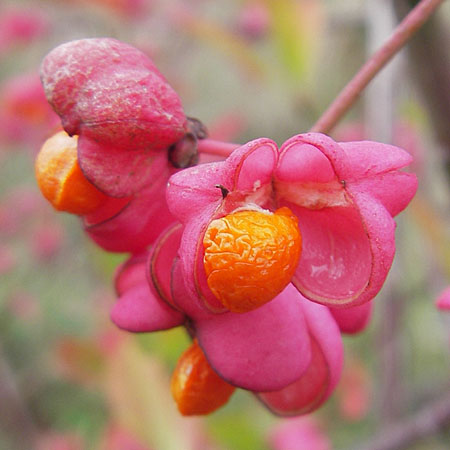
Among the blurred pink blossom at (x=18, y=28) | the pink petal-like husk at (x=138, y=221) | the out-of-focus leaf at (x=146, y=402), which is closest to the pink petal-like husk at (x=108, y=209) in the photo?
the pink petal-like husk at (x=138, y=221)

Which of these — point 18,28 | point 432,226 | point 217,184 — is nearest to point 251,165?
point 217,184

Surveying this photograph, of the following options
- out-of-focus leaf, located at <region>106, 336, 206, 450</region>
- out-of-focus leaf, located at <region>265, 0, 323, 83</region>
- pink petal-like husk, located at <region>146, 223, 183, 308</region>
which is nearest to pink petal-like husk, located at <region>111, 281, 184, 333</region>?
pink petal-like husk, located at <region>146, 223, 183, 308</region>

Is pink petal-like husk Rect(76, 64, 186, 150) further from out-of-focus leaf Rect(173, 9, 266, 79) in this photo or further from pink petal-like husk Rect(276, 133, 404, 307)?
out-of-focus leaf Rect(173, 9, 266, 79)

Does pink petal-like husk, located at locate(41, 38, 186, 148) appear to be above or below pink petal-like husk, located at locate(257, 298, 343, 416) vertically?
above

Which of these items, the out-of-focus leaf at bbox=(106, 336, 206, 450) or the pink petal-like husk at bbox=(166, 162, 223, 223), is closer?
the pink petal-like husk at bbox=(166, 162, 223, 223)

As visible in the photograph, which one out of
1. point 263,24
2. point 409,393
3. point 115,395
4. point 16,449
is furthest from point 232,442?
point 263,24

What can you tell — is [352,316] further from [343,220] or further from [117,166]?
[117,166]
